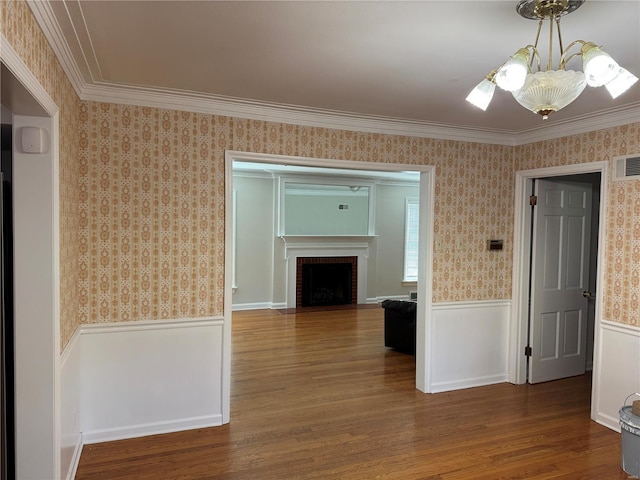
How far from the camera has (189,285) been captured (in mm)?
3428

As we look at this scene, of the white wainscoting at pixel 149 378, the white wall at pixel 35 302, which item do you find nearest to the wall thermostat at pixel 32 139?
the white wall at pixel 35 302

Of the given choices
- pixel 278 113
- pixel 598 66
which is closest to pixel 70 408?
pixel 278 113

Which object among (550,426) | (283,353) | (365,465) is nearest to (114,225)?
(365,465)

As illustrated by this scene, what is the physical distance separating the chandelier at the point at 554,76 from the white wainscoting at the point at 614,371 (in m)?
2.55

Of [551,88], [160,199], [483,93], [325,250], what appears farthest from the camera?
[325,250]

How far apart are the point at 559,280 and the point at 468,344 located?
47.4 inches

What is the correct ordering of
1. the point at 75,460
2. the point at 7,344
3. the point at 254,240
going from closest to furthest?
1. the point at 7,344
2. the point at 75,460
3. the point at 254,240

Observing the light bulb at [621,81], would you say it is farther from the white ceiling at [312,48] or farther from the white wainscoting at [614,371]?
the white wainscoting at [614,371]

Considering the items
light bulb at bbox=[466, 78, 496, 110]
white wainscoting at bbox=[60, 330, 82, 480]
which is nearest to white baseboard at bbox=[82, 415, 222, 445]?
white wainscoting at bbox=[60, 330, 82, 480]

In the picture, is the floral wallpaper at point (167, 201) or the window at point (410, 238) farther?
the window at point (410, 238)

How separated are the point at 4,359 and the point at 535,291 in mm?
4427

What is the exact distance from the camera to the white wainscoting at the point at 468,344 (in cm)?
434

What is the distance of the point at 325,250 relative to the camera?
871 cm

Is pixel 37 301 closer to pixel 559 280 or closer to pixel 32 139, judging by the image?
pixel 32 139
